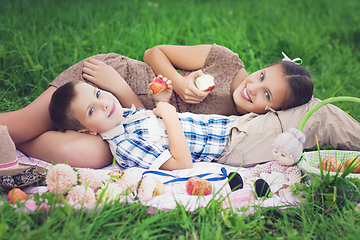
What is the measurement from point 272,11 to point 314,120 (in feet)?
13.6

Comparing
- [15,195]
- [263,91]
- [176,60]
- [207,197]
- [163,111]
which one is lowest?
[207,197]

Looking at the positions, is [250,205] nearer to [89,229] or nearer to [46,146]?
[89,229]

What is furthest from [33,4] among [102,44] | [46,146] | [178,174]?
[178,174]

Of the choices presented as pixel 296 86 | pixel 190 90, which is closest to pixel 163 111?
pixel 190 90

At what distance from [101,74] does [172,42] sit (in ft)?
5.53

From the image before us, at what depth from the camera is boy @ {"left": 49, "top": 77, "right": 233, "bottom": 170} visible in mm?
1898

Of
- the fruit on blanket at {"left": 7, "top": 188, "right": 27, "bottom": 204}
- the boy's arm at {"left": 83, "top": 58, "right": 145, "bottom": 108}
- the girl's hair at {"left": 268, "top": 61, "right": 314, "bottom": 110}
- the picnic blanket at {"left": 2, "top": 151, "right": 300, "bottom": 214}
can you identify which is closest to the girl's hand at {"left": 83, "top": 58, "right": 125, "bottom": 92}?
the boy's arm at {"left": 83, "top": 58, "right": 145, "bottom": 108}

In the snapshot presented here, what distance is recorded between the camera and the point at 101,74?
222cm

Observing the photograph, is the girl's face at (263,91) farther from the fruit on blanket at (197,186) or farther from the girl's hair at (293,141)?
the fruit on blanket at (197,186)

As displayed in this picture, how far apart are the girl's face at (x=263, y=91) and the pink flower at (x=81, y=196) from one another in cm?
136

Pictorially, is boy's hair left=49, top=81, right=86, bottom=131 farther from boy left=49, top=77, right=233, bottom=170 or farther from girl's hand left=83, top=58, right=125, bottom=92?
girl's hand left=83, top=58, right=125, bottom=92

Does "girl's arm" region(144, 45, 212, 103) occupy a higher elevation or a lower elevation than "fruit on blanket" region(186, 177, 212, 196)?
higher

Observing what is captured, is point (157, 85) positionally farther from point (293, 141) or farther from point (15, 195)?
point (15, 195)

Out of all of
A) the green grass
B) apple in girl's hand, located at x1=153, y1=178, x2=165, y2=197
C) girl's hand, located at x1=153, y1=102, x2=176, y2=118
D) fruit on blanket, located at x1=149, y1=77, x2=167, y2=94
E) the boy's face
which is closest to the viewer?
the green grass
